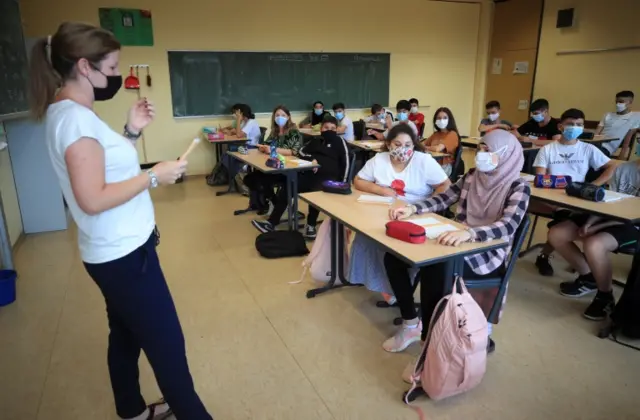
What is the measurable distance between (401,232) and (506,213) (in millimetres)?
524

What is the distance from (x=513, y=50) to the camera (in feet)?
26.3

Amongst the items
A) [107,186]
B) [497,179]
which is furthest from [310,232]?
[107,186]

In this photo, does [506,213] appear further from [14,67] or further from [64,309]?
[14,67]

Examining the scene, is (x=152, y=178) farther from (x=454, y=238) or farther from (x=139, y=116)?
(x=454, y=238)

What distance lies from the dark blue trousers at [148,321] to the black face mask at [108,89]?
1.53 feet

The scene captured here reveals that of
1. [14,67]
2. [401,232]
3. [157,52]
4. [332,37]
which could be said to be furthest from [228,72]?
[401,232]

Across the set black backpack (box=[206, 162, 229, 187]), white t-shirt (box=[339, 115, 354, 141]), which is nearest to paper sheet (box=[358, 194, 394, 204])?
white t-shirt (box=[339, 115, 354, 141])

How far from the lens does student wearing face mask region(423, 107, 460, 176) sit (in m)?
4.55

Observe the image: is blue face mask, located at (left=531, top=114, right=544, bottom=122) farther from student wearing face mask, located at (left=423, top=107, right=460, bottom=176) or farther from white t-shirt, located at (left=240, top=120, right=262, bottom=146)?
white t-shirt, located at (left=240, top=120, right=262, bottom=146)

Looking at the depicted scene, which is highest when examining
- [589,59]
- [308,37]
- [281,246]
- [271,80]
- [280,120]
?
[308,37]

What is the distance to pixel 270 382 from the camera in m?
2.12

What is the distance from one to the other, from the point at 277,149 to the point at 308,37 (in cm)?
333

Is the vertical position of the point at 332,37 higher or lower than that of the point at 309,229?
higher

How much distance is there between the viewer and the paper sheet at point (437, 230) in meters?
2.02
